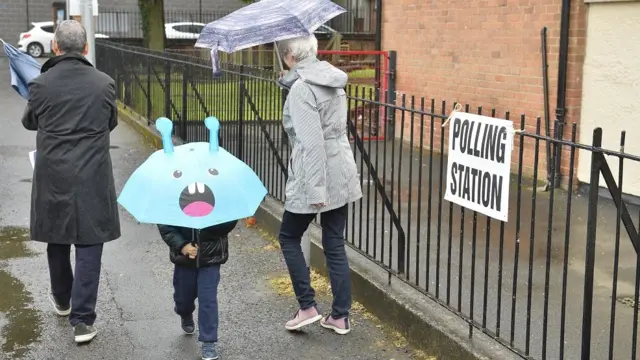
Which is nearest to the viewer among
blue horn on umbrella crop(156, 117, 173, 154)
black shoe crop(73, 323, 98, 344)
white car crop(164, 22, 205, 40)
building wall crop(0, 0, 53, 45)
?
blue horn on umbrella crop(156, 117, 173, 154)

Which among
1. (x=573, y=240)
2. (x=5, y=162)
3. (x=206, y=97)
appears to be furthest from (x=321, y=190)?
(x=5, y=162)

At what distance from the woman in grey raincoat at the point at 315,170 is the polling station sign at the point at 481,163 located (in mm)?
657

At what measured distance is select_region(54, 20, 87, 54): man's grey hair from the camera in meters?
5.07

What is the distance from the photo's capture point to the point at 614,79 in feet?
27.1

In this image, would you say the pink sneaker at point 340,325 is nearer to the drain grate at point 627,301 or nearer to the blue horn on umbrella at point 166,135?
the blue horn on umbrella at point 166,135

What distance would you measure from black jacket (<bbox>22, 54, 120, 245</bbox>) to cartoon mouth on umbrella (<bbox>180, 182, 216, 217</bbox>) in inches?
37.4

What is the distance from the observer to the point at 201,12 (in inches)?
1486

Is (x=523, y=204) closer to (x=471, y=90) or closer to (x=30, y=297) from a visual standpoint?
(x=471, y=90)

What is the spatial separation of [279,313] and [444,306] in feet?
3.89

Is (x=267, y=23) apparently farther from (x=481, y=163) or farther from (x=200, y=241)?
(x=481, y=163)

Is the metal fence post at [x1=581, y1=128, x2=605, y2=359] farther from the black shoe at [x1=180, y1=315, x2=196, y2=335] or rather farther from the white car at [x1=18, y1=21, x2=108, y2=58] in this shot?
the white car at [x1=18, y1=21, x2=108, y2=58]

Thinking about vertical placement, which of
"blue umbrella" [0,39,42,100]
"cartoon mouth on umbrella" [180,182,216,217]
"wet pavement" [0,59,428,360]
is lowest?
"wet pavement" [0,59,428,360]

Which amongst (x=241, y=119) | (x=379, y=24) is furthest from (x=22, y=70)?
(x=379, y=24)

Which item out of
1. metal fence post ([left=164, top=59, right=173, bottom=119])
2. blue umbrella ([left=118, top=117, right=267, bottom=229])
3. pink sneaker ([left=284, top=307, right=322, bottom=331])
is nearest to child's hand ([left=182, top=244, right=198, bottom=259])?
blue umbrella ([left=118, top=117, right=267, bottom=229])
